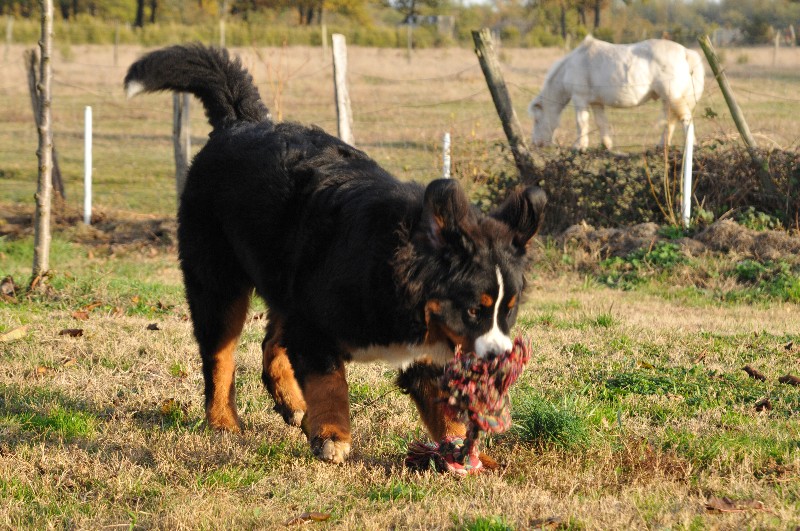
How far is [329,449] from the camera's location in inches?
171

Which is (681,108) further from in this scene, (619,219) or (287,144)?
(287,144)

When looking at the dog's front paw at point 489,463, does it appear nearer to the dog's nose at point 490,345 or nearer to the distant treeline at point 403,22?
the dog's nose at point 490,345

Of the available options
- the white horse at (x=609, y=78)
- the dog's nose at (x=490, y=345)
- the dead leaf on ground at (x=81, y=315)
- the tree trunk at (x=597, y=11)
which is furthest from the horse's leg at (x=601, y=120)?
the tree trunk at (x=597, y=11)

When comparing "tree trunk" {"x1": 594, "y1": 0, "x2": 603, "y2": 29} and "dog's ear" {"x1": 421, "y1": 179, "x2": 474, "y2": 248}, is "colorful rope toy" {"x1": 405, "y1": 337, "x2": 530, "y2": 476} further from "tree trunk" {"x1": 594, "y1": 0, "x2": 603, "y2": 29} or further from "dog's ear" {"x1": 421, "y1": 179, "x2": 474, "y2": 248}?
"tree trunk" {"x1": 594, "y1": 0, "x2": 603, "y2": 29}

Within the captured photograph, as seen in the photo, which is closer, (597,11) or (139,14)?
(597,11)

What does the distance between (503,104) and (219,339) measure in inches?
293

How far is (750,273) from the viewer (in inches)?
400

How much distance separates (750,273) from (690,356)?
3644mm

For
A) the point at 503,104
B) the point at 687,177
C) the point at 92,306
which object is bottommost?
the point at 92,306

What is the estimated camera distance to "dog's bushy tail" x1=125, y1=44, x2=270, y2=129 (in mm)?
5824

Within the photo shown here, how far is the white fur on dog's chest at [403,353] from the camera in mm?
4281

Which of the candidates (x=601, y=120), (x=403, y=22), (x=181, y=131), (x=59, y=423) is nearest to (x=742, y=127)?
(x=601, y=120)

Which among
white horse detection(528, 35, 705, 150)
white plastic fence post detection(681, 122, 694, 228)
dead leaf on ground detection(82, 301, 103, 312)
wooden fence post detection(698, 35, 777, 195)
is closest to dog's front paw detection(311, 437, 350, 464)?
dead leaf on ground detection(82, 301, 103, 312)

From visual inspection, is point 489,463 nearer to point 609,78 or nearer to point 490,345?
point 490,345
